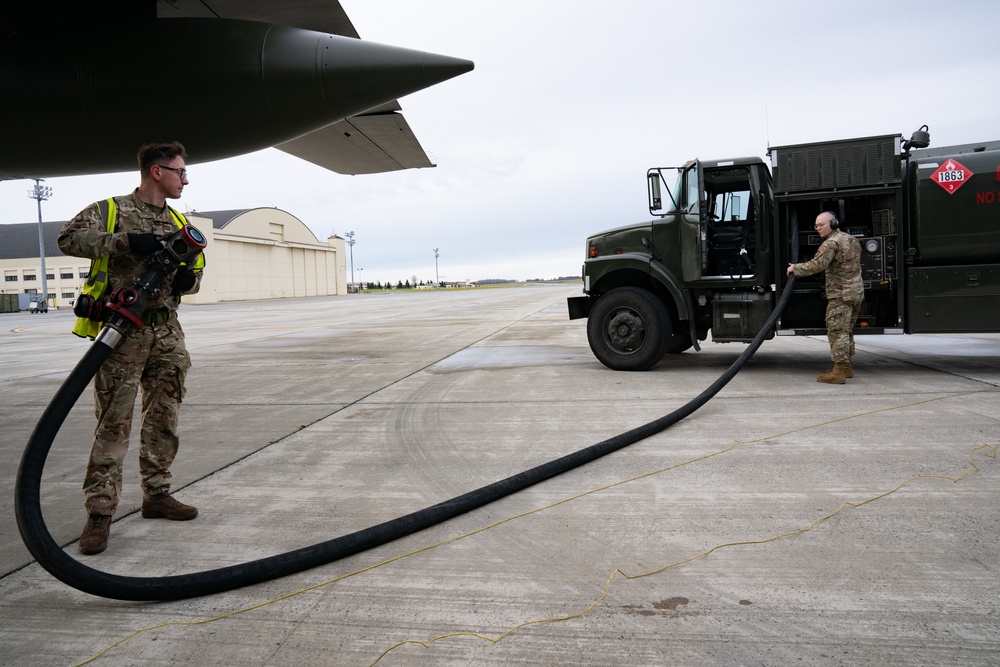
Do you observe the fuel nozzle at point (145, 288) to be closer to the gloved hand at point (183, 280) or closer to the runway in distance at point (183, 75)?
the gloved hand at point (183, 280)

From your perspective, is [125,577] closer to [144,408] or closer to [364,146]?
[144,408]

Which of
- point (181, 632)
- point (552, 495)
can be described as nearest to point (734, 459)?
point (552, 495)

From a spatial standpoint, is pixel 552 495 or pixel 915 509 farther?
pixel 552 495

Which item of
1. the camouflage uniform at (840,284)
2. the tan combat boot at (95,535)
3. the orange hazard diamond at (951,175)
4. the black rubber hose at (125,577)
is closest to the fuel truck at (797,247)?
the orange hazard diamond at (951,175)

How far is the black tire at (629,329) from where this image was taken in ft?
24.6

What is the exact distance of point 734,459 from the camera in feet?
13.3

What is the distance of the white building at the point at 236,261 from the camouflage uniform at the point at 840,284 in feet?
150

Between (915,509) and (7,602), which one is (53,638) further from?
(915,509)

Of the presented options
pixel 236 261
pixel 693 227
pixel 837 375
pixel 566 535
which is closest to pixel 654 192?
pixel 693 227

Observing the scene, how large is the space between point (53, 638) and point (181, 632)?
45cm

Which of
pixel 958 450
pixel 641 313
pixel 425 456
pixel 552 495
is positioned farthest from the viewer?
pixel 641 313

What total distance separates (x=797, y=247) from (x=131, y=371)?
707cm

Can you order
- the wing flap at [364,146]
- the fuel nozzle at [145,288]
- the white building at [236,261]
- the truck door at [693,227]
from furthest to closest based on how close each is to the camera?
1. the white building at [236,261]
2. the truck door at [693,227]
3. the wing flap at [364,146]
4. the fuel nozzle at [145,288]

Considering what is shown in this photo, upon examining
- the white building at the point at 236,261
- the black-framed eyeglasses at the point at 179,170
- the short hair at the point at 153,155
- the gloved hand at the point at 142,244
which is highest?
the white building at the point at 236,261
